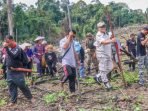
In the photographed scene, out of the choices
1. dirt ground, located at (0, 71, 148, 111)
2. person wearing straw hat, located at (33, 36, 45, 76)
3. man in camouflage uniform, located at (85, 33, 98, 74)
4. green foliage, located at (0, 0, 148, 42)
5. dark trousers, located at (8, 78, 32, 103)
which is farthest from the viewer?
green foliage, located at (0, 0, 148, 42)

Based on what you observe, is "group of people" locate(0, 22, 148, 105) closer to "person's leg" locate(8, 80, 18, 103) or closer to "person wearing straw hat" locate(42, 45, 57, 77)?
"person's leg" locate(8, 80, 18, 103)

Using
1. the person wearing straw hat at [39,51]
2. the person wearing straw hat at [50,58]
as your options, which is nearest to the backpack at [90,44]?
the person wearing straw hat at [50,58]

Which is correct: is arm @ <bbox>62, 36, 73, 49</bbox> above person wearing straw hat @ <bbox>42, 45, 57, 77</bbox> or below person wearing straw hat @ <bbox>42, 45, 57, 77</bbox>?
above

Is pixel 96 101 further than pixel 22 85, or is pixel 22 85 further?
pixel 22 85

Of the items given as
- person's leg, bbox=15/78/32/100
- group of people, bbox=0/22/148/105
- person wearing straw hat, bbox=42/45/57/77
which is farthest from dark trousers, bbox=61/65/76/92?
person wearing straw hat, bbox=42/45/57/77

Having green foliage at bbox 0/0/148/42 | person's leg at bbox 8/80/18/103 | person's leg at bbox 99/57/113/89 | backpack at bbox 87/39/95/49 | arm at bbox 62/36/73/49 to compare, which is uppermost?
green foliage at bbox 0/0/148/42

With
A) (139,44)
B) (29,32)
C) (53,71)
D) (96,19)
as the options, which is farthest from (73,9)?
(139,44)

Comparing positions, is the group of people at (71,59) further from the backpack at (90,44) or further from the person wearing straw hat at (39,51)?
the person wearing straw hat at (39,51)

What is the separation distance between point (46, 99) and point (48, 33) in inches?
1543

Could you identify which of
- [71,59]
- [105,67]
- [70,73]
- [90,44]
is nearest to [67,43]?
[71,59]

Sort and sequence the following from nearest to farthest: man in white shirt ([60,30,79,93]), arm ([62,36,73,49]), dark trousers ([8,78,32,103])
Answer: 1. dark trousers ([8,78,32,103])
2. arm ([62,36,73,49])
3. man in white shirt ([60,30,79,93])

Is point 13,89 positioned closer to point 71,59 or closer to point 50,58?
point 71,59

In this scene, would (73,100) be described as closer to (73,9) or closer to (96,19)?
(96,19)

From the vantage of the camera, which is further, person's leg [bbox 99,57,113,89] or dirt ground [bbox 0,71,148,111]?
person's leg [bbox 99,57,113,89]
